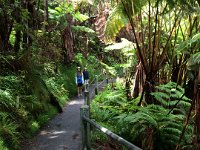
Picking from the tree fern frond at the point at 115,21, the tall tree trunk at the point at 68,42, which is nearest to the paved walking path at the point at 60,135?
the tree fern frond at the point at 115,21

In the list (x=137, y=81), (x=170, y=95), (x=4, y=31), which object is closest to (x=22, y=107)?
(x=137, y=81)

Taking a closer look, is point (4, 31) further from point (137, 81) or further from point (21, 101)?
point (137, 81)

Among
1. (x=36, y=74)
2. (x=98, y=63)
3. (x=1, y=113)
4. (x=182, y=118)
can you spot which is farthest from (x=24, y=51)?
(x=98, y=63)

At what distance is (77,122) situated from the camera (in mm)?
10148

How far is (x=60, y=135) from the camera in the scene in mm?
8594

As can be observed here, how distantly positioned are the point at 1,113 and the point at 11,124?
1.09 ft

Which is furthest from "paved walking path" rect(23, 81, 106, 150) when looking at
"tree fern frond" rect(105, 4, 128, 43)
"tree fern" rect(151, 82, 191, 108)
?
"tree fern frond" rect(105, 4, 128, 43)

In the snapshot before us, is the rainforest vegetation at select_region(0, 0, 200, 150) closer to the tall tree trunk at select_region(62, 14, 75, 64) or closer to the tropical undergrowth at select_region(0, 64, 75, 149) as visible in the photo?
the tropical undergrowth at select_region(0, 64, 75, 149)

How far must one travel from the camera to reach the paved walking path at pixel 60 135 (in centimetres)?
766

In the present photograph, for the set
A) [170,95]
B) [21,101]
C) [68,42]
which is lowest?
[21,101]

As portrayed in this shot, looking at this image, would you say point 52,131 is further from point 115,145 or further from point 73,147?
point 115,145

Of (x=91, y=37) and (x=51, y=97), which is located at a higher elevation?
(x=91, y=37)

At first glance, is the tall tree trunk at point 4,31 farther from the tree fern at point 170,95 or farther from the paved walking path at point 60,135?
the tree fern at point 170,95

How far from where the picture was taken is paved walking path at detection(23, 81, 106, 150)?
25.1 feet
